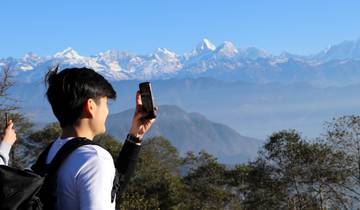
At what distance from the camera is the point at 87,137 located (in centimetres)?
339

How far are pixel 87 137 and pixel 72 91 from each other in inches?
10.8

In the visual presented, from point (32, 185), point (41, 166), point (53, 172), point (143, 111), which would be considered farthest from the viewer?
point (143, 111)

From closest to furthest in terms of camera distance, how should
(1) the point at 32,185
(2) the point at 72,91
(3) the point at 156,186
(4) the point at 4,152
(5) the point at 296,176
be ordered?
(1) the point at 32,185, (2) the point at 72,91, (4) the point at 4,152, (5) the point at 296,176, (3) the point at 156,186

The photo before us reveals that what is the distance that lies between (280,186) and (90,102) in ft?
123

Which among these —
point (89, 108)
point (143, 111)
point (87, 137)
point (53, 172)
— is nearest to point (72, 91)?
point (89, 108)

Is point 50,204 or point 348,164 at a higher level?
point 348,164

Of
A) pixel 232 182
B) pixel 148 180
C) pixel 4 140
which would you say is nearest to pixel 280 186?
pixel 232 182

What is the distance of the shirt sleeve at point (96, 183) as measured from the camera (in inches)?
117

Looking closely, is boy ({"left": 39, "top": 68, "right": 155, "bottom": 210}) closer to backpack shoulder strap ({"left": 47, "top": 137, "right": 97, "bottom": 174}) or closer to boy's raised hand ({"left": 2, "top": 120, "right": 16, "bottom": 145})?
backpack shoulder strap ({"left": 47, "top": 137, "right": 97, "bottom": 174})

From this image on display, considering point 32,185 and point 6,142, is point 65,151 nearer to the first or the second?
point 32,185

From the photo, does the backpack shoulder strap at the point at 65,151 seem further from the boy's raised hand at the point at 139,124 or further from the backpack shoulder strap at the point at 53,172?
the boy's raised hand at the point at 139,124

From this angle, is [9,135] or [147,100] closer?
[147,100]

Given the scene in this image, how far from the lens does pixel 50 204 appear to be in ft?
10.2

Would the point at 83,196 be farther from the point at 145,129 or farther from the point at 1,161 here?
the point at 1,161
